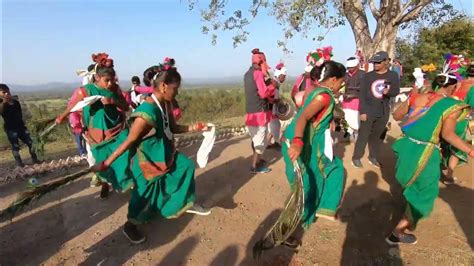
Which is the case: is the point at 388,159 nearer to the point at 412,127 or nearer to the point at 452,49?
the point at 412,127

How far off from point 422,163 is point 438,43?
50.9ft

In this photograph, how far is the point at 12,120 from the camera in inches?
288

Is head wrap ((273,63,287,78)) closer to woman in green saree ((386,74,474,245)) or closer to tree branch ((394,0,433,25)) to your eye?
woman in green saree ((386,74,474,245))

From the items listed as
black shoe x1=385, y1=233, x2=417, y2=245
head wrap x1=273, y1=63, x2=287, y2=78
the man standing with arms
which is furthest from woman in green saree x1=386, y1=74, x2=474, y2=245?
the man standing with arms

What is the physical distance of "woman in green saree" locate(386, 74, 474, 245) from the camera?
354 cm

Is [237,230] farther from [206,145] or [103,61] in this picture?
[103,61]

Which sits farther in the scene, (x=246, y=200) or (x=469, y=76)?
(x=469, y=76)

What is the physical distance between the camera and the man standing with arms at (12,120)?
7.17 meters

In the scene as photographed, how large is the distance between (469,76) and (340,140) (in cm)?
265

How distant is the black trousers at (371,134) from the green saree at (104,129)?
334cm

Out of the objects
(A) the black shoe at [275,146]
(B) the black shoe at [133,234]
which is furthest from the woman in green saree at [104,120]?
(A) the black shoe at [275,146]

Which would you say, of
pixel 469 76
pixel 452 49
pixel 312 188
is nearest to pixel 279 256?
pixel 312 188

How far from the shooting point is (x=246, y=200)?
16.5 feet

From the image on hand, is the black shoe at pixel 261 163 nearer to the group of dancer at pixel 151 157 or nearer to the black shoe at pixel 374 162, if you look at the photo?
the black shoe at pixel 374 162
